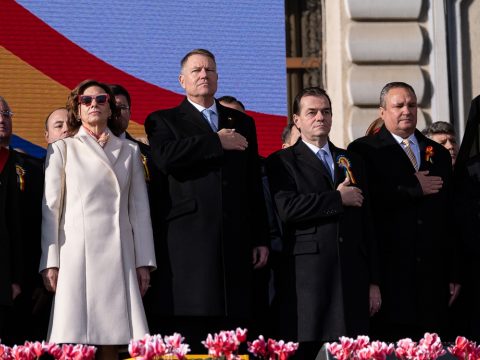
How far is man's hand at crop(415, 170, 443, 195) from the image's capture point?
268 inches

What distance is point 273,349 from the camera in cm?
438

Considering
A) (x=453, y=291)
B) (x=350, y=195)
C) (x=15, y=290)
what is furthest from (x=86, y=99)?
(x=453, y=291)

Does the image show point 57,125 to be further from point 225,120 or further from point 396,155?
point 396,155

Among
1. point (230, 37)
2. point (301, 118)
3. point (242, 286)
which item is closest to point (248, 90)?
point (230, 37)

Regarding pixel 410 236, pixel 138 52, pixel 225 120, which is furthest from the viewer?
pixel 138 52

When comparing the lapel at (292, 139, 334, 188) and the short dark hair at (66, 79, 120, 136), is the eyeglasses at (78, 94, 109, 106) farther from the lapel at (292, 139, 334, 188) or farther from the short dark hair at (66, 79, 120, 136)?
the lapel at (292, 139, 334, 188)

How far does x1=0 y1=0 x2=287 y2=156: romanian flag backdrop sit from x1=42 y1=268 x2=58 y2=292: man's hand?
329 centimetres

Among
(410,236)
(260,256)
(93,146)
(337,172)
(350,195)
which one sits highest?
(93,146)

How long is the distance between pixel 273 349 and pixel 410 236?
2565 mm

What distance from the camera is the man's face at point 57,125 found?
6.82 meters

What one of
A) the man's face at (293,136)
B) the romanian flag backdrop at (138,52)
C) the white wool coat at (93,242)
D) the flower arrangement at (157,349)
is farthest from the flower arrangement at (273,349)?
the romanian flag backdrop at (138,52)

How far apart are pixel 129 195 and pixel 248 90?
11.5 feet

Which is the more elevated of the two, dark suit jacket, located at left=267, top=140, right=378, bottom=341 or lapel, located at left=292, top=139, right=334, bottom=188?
lapel, located at left=292, top=139, right=334, bottom=188

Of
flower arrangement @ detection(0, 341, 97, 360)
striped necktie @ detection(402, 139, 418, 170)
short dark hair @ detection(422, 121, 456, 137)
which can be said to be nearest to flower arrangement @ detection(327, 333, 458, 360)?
flower arrangement @ detection(0, 341, 97, 360)
